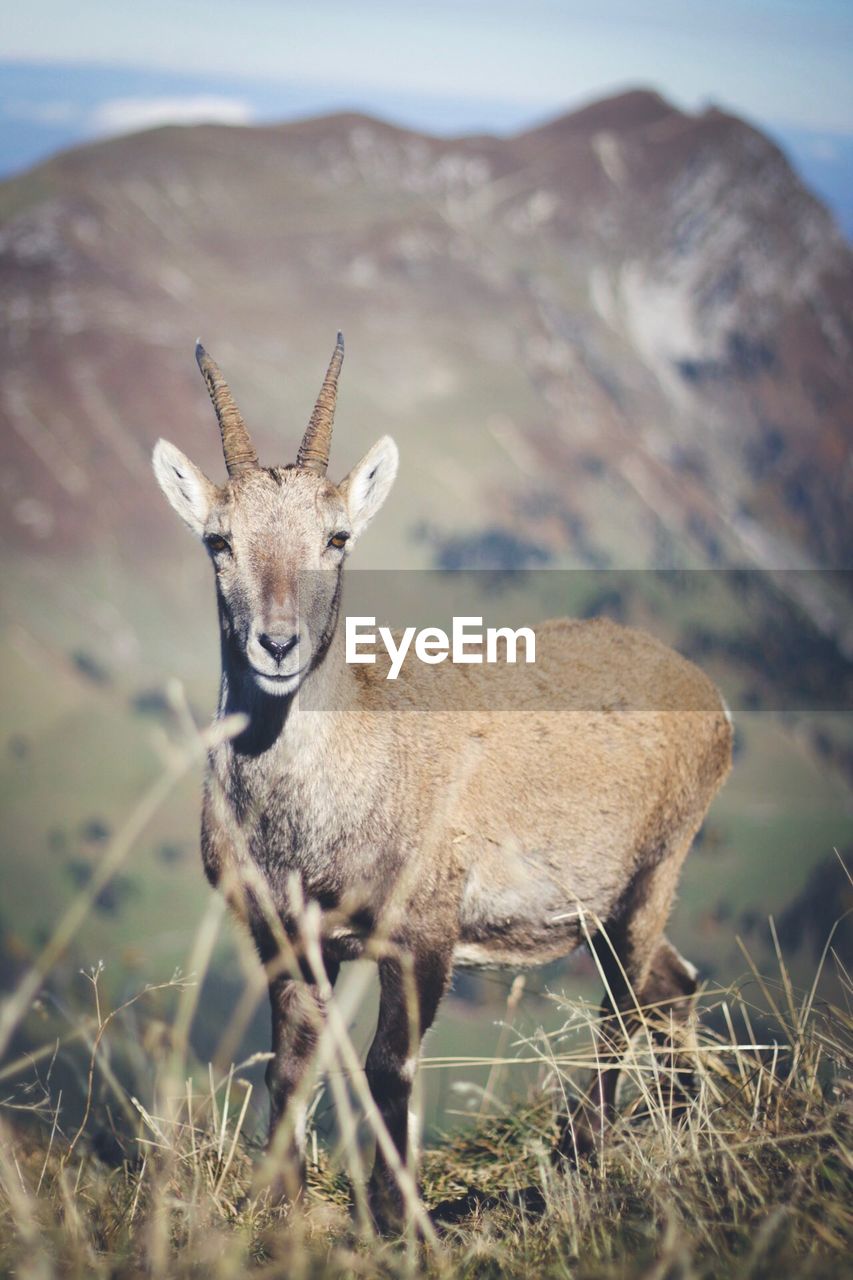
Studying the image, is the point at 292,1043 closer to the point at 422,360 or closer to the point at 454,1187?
the point at 454,1187

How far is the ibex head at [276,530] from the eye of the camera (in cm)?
612

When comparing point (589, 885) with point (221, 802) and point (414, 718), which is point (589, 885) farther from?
point (221, 802)

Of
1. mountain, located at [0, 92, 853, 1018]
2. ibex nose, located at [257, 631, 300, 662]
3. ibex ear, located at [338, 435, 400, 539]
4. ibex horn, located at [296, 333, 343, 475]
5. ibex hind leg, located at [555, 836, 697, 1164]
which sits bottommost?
mountain, located at [0, 92, 853, 1018]

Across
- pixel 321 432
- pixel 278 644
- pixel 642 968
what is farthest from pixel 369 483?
pixel 642 968

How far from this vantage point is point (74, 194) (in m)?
173

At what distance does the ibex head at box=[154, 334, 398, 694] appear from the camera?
612 centimetres

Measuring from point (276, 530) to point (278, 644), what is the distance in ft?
3.01

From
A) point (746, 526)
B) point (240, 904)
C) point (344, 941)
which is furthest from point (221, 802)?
point (746, 526)

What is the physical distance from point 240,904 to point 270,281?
17860 centimetres

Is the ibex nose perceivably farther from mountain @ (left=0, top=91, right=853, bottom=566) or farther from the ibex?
mountain @ (left=0, top=91, right=853, bottom=566)

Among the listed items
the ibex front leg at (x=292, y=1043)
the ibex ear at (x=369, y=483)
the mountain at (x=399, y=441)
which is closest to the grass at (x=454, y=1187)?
the ibex front leg at (x=292, y=1043)

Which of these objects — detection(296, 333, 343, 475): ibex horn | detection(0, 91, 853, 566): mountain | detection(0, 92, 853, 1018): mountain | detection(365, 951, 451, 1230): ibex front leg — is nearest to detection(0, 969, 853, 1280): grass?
detection(365, 951, 451, 1230): ibex front leg

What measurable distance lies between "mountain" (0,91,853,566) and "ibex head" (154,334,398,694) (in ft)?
347

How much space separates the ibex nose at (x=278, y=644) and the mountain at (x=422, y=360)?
10724cm
